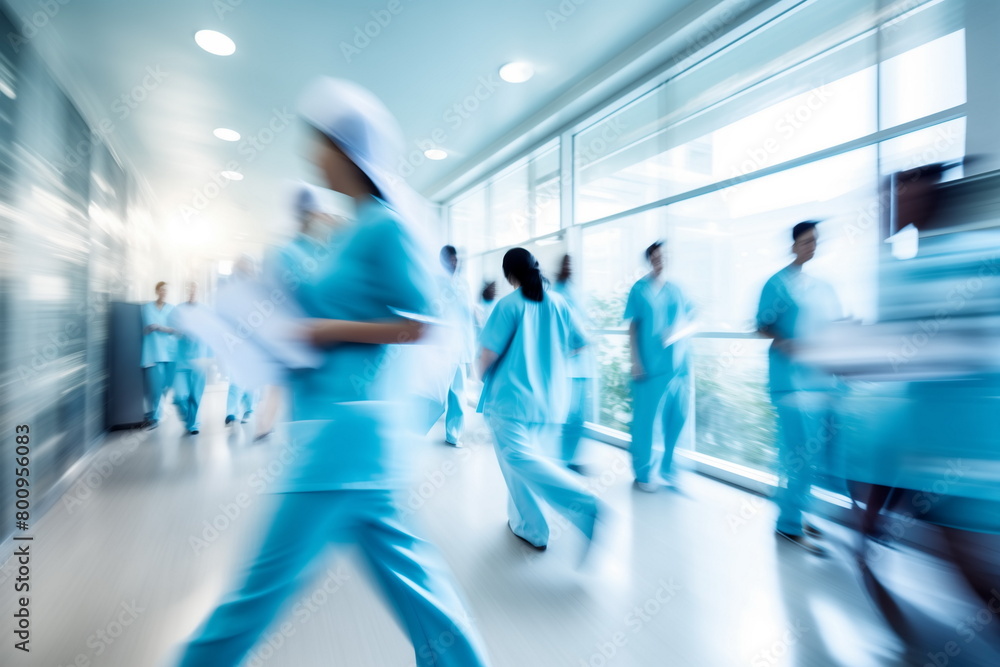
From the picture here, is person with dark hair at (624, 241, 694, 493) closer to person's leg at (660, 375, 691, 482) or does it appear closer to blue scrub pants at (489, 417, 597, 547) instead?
person's leg at (660, 375, 691, 482)

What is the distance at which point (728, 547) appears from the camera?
2082 mm

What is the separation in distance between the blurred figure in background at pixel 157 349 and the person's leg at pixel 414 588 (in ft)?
14.0

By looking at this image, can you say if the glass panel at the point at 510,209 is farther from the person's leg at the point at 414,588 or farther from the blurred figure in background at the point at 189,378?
the person's leg at the point at 414,588

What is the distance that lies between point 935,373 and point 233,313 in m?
1.54

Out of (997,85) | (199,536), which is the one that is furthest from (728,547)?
(199,536)

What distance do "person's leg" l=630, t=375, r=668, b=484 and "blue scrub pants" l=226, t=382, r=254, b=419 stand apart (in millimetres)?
3735

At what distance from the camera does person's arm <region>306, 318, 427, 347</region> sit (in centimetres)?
85

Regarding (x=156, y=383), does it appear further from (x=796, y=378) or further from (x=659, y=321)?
(x=796, y=378)

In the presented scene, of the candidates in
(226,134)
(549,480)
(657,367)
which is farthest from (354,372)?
(226,134)

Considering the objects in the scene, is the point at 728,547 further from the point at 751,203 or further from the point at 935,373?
the point at 751,203

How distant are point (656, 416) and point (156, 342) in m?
4.29

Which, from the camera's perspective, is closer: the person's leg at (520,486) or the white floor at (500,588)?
the white floor at (500,588)

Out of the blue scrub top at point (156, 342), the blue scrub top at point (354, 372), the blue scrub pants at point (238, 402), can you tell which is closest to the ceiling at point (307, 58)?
the blue scrub top at point (354, 372)

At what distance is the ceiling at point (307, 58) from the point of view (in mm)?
2688
